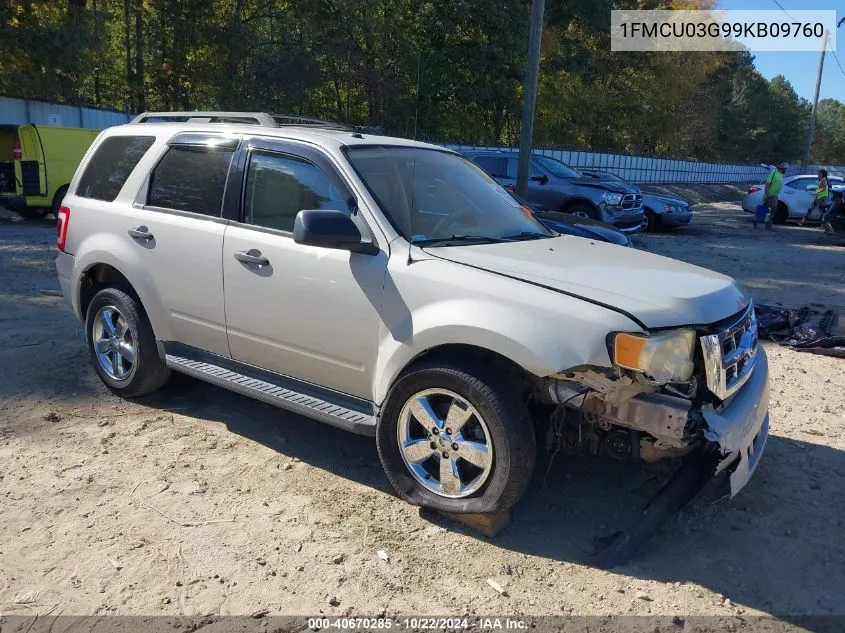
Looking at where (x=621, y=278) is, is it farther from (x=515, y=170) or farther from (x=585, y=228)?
(x=515, y=170)

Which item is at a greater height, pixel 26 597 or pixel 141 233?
pixel 141 233

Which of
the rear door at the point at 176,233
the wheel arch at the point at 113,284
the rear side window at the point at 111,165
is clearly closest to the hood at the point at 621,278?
the rear door at the point at 176,233

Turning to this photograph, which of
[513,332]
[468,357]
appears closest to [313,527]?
[468,357]

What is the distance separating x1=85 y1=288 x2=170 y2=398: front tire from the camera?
4.79 metres

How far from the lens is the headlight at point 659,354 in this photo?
3068 millimetres

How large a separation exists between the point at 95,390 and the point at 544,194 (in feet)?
36.6

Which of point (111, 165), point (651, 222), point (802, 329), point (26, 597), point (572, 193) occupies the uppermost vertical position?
point (111, 165)

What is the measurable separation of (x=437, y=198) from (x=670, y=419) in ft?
6.12

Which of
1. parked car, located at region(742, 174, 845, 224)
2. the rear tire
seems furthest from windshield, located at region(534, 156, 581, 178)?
parked car, located at region(742, 174, 845, 224)

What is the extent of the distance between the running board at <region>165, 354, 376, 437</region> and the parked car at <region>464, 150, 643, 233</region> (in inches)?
416

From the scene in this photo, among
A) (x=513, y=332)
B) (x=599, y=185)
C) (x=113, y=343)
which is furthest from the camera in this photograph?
(x=599, y=185)

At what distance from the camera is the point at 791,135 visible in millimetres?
73250

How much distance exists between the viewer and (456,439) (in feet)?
11.4

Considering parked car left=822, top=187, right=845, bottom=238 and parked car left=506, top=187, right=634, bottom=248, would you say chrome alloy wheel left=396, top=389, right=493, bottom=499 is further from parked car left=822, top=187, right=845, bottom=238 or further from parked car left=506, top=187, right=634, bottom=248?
parked car left=822, top=187, right=845, bottom=238
